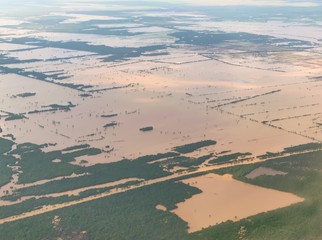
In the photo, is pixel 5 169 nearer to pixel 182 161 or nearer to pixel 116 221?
pixel 116 221

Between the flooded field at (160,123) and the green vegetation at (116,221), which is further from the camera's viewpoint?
the flooded field at (160,123)

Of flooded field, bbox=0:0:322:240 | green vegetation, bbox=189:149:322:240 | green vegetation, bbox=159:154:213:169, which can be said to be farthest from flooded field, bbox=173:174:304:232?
green vegetation, bbox=159:154:213:169

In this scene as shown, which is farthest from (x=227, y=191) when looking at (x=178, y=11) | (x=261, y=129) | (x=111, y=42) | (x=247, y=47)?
(x=178, y=11)

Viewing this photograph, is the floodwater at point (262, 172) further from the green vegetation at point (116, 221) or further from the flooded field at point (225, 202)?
the green vegetation at point (116, 221)

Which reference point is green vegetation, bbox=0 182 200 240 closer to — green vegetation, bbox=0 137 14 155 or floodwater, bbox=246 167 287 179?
floodwater, bbox=246 167 287 179

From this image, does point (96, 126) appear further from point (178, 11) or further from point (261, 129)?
point (178, 11)

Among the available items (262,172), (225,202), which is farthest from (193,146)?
(225,202)

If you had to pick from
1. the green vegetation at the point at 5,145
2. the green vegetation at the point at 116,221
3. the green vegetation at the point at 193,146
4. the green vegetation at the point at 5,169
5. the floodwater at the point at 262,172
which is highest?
the green vegetation at the point at 193,146

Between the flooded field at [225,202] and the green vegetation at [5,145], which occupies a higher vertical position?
the green vegetation at [5,145]

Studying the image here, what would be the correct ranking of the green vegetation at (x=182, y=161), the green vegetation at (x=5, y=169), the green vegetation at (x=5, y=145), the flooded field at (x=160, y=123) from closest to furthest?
1. the flooded field at (x=160, y=123)
2. the green vegetation at (x=5, y=169)
3. the green vegetation at (x=182, y=161)
4. the green vegetation at (x=5, y=145)

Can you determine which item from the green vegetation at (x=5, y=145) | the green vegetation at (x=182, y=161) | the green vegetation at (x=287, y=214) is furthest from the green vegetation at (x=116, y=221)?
the green vegetation at (x=5, y=145)
